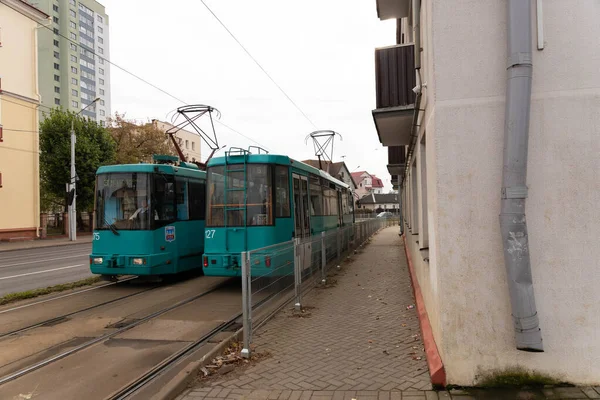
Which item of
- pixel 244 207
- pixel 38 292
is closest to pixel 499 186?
pixel 244 207

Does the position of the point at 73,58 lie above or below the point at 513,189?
above

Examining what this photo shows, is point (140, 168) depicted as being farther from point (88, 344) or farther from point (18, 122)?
point (18, 122)

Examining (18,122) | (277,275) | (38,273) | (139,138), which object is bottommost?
(38,273)

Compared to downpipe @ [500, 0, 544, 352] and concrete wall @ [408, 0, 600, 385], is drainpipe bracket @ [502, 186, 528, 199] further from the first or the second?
concrete wall @ [408, 0, 600, 385]

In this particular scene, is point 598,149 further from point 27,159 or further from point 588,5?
point 27,159

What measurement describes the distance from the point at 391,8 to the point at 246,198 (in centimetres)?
479

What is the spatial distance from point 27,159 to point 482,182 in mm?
33190

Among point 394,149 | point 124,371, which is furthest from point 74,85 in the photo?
point 124,371

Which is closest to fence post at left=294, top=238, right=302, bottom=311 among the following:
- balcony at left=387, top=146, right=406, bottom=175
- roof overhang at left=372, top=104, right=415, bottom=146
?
roof overhang at left=372, top=104, right=415, bottom=146

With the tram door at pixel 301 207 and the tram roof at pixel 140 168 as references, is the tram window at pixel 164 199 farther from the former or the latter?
the tram door at pixel 301 207

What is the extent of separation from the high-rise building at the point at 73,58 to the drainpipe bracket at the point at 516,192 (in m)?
76.8

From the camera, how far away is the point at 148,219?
997 cm

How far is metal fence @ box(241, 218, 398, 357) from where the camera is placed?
17.7 feet

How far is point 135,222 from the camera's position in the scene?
32.7 feet
